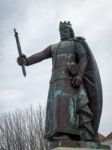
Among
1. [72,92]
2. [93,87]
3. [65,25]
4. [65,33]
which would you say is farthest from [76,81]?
[65,25]

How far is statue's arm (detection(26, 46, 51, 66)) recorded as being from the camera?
29.3 feet

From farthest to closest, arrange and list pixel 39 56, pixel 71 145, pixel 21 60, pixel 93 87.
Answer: pixel 39 56 < pixel 21 60 < pixel 93 87 < pixel 71 145

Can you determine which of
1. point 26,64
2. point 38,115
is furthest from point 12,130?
point 26,64

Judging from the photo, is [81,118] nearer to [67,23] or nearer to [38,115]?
[67,23]

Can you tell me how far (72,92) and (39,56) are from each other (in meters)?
1.28

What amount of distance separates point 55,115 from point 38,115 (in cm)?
2187

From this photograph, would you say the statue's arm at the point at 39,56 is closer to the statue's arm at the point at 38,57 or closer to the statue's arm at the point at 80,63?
the statue's arm at the point at 38,57

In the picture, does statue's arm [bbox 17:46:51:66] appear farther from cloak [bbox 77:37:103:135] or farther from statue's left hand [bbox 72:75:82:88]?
statue's left hand [bbox 72:75:82:88]

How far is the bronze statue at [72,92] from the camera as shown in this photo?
784 cm

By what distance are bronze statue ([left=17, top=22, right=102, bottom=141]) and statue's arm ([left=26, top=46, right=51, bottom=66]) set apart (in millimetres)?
98

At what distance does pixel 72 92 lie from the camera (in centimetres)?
811

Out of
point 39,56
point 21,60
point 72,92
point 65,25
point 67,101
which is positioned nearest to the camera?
point 67,101

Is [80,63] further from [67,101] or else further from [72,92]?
[67,101]

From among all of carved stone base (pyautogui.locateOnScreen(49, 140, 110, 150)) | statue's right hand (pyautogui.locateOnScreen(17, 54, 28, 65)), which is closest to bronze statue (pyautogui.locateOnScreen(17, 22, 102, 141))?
statue's right hand (pyautogui.locateOnScreen(17, 54, 28, 65))
